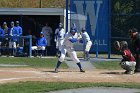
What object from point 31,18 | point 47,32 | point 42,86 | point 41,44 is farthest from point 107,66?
point 31,18

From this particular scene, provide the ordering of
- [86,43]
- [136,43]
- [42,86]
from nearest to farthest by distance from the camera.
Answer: [42,86] → [136,43] → [86,43]

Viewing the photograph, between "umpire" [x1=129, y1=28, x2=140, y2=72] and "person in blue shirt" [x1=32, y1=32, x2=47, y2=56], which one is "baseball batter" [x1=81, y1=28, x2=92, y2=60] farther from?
"umpire" [x1=129, y1=28, x2=140, y2=72]

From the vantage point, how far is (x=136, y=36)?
17922 millimetres

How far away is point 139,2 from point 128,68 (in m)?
11.4

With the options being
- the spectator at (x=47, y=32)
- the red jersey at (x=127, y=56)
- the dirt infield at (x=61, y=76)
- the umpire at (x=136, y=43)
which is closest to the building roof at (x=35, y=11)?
the spectator at (x=47, y=32)

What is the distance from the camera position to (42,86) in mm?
13805

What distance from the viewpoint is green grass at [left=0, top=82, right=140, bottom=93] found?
12984 millimetres

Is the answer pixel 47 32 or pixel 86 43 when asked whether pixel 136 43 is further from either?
pixel 47 32

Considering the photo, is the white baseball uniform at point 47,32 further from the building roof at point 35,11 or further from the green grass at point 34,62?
the green grass at point 34,62

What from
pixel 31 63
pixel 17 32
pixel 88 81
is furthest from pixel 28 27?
pixel 88 81

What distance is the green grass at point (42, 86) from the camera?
13.0 m

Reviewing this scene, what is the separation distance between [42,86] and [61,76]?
2822 mm

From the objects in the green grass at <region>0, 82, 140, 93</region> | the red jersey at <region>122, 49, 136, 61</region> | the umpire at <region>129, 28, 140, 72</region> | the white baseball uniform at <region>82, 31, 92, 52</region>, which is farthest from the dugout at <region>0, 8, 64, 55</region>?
the green grass at <region>0, 82, 140, 93</region>

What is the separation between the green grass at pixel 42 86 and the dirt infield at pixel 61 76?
1.03 meters
